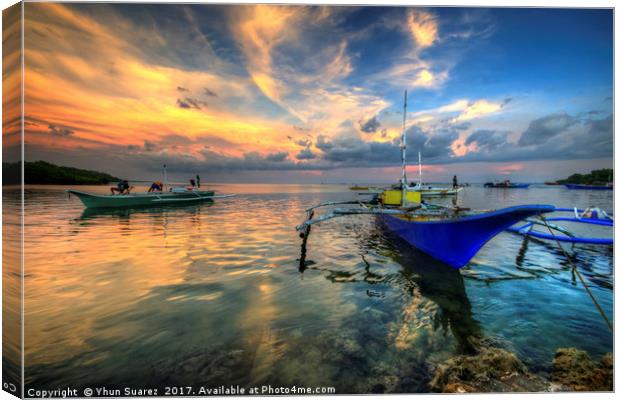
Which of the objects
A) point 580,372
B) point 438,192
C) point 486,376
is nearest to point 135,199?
point 486,376

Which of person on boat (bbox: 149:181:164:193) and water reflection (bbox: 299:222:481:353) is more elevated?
person on boat (bbox: 149:181:164:193)

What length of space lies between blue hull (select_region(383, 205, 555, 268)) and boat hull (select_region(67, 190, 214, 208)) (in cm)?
2783

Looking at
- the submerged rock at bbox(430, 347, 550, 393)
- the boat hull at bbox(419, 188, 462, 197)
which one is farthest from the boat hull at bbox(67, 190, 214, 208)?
the boat hull at bbox(419, 188, 462, 197)

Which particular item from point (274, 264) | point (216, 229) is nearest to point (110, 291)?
point (274, 264)

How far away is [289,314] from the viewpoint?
5.47m

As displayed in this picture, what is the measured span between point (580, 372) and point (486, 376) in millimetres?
1382

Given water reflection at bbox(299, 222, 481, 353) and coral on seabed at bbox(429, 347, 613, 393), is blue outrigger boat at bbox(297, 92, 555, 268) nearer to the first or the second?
water reflection at bbox(299, 222, 481, 353)

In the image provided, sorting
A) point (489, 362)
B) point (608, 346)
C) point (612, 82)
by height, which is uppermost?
point (612, 82)

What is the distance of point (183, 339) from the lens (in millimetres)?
4488

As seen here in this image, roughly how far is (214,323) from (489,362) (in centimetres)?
482

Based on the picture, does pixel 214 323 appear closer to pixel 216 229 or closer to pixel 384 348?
pixel 384 348

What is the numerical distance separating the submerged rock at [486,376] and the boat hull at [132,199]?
29183mm

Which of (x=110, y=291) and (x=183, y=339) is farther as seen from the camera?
(x=110, y=291)

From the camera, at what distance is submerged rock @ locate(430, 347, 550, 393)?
333 centimetres
